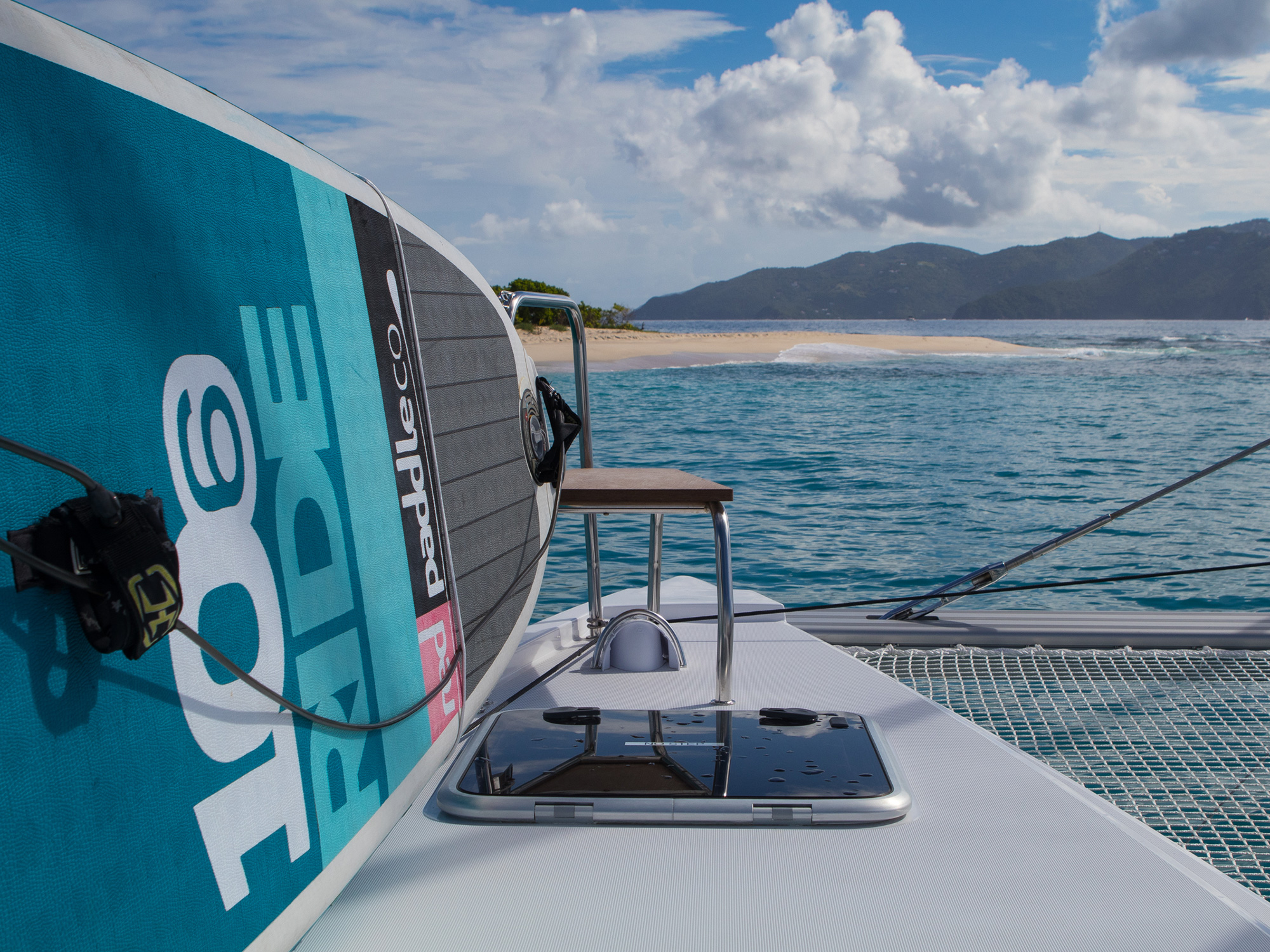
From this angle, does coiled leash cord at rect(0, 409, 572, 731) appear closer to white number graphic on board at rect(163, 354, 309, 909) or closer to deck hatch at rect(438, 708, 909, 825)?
white number graphic on board at rect(163, 354, 309, 909)

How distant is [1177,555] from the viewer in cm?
605

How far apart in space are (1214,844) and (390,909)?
1545 millimetres

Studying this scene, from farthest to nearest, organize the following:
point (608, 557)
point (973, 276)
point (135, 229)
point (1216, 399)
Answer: point (973, 276), point (1216, 399), point (608, 557), point (135, 229)

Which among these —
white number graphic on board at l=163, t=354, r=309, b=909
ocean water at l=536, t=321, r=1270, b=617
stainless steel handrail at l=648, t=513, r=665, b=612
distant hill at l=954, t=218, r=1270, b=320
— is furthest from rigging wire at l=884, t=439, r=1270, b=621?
distant hill at l=954, t=218, r=1270, b=320

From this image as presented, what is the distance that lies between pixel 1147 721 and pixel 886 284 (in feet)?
411

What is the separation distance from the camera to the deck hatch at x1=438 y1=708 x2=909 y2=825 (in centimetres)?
118

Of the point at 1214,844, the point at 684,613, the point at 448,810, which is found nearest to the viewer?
the point at 448,810

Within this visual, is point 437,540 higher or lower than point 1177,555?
higher

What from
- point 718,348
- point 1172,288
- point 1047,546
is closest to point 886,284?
point 1172,288

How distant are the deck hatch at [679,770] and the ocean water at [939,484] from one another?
3.54 metres

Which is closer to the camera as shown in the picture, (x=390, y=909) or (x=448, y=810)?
(x=390, y=909)

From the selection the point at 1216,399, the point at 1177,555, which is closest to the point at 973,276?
the point at 1216,399

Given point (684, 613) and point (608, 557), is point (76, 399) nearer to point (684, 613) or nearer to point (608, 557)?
point (684, 613)

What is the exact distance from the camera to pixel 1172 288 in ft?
286
